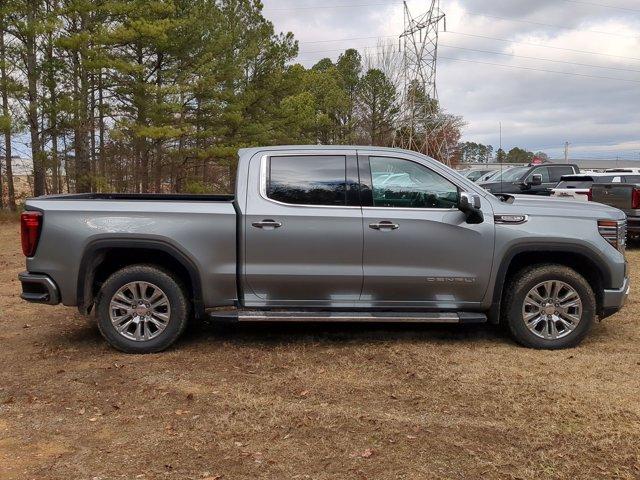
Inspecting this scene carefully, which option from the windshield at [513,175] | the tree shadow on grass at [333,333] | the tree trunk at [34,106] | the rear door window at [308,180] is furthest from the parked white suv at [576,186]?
the tree trunk at [34,106]

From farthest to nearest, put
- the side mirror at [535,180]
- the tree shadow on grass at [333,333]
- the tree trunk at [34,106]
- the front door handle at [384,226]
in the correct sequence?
the tree trunk at [34,106] < the side mirror at [535,180] < the tree shadow on grass at [333,333] < the front door handle at [384,226]

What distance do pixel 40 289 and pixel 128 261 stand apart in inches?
30.7

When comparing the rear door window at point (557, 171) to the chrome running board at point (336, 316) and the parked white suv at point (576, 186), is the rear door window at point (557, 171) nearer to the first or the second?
the parked white suv at point (576, 186)

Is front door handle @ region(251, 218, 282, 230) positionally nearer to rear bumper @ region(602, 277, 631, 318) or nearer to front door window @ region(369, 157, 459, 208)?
front door window @ region(369, 157, 459, 208)

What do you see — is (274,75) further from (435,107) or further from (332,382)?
(332,382)

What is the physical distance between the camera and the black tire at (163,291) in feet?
16.6

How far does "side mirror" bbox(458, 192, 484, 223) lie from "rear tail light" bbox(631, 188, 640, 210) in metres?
7.19

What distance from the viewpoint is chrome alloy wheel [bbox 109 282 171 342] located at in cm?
507

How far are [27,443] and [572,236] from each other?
4577mm

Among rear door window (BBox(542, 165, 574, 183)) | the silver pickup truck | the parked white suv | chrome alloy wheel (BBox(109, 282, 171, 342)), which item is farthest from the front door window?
rear door window (BBox(542, 165, 574, 183))

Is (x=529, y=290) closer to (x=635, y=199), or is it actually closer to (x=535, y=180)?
(x=635, y=199)

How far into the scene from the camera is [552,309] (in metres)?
5.16

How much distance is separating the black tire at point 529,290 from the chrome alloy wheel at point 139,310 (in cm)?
316

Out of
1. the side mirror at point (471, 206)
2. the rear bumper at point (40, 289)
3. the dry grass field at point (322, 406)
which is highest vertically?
the side mirror at point (471, 206)
